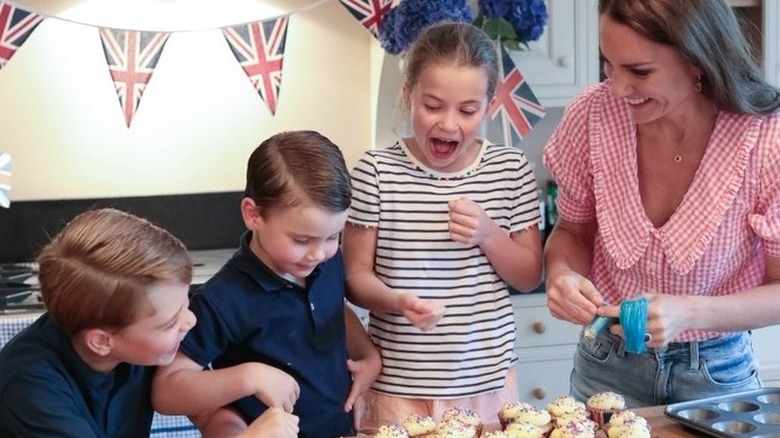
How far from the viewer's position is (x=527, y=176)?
1743 mm

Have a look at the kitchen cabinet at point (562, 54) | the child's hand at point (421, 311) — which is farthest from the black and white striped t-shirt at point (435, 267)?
the kitchen cabinet at point (562, 54)

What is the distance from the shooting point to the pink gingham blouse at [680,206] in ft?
5.05

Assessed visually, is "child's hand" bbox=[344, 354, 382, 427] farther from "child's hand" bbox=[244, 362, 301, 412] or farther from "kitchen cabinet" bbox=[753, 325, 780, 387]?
"kitchen cabinet" bbox=[753, 325, 780, 387]

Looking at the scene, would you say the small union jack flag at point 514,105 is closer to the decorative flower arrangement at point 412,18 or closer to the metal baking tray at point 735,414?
the decorative flower arrangement at point 412,18

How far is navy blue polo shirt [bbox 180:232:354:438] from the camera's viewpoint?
1.50 metres

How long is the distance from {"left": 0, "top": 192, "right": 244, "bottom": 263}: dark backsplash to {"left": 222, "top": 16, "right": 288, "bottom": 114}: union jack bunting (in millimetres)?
424

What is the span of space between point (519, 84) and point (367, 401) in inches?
52.2

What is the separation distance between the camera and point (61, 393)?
1.29 metres

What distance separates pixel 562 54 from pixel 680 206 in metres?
1.43

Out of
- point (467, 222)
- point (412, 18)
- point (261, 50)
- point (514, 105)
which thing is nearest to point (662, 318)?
point (467, 222)

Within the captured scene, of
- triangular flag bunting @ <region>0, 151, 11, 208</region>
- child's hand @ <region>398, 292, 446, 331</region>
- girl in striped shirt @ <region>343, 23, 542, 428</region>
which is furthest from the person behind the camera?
triangular flag bunting @ <region>0, 151, 11, 208</region>

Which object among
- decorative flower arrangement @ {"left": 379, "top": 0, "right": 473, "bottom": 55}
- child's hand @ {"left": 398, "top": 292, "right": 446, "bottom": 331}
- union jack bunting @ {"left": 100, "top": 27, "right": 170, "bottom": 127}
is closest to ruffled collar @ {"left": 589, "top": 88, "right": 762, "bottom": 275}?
child's hand @ {"left": 398, "top": 292, "right": 446, "bottom": 331}

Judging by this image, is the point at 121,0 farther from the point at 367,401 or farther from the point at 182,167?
the point at 367,401

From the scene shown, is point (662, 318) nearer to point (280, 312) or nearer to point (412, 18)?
point (280, 312)
